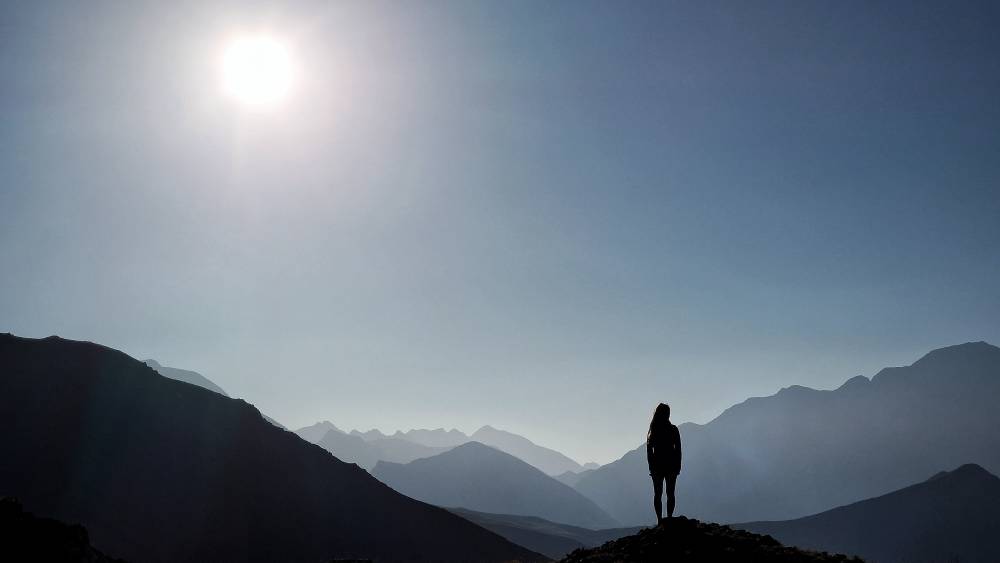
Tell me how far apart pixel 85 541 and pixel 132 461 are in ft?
199

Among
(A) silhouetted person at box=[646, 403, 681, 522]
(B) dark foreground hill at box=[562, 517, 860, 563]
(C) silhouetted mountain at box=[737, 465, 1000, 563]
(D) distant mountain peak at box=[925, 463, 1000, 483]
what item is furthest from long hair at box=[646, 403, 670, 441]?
(D) distant mountain peak at box=[925, 463, 1000, 483]

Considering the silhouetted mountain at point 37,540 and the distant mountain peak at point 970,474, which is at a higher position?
the distant mountain peak at point 970,474

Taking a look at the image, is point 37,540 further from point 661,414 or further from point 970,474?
point 970,474

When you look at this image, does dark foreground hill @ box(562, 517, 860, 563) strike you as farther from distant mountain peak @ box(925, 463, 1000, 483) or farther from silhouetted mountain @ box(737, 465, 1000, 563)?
distant mountain peak @ box(925, 463, 1000, 483)

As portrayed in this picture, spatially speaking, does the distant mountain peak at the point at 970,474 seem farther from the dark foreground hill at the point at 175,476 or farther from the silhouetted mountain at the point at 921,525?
the dark foreground hill at the point at 175,476

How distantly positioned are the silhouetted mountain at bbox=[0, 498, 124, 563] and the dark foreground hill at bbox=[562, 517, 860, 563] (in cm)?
1201

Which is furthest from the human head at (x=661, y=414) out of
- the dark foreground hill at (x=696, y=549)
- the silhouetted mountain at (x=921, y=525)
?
the silhouetted mountain at (x=921, y=525)

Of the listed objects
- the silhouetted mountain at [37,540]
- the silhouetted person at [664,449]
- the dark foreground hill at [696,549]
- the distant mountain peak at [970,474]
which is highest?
the distant mountain peak at [970,474]

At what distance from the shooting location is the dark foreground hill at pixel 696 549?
1308 cm

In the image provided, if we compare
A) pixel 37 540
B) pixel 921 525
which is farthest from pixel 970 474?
pixel 37 540

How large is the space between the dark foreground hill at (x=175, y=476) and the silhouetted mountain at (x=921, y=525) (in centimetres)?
8815

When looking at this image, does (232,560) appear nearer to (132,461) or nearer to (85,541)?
(132,461)

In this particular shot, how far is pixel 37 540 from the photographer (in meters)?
14.2

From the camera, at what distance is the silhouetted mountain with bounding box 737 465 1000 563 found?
4779 inches
